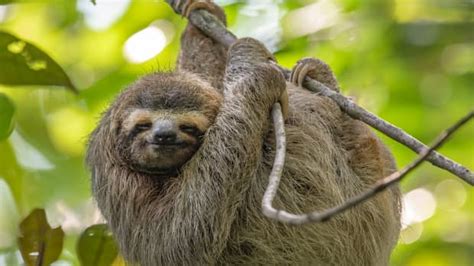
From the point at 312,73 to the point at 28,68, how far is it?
Answer: 8.07 feet

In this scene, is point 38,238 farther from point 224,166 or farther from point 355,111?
point 355,111

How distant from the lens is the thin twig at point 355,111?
6.66m

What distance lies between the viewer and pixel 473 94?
38.3ft

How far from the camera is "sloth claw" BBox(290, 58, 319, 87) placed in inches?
324

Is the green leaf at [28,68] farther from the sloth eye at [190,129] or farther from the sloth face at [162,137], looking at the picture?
the sloth eye at [190,129]

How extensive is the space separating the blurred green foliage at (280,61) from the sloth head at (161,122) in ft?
10.3

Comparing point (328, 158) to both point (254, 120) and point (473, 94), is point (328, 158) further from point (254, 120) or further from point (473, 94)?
point (473, 94)

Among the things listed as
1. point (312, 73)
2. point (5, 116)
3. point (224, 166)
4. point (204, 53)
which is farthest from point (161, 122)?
point (204, 53)

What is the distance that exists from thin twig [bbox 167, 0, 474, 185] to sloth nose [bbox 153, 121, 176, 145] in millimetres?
1414

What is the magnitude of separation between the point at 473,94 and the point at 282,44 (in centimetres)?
248

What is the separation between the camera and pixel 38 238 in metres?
7.62

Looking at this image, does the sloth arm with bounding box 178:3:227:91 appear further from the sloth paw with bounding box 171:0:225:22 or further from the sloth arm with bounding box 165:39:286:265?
the sloth arm with bounding box 165:39:286:265

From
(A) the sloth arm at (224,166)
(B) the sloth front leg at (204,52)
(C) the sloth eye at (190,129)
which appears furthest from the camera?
(B) the sloth front leg at (204,52)

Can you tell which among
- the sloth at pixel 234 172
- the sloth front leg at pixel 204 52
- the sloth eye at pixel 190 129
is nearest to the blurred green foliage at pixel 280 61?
the sloth front leg at pixel 204 52
